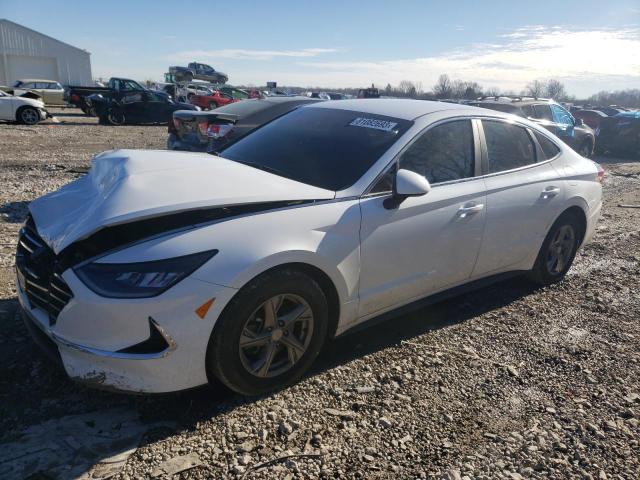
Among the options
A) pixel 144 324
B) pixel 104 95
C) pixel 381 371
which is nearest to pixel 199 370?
pixel 144 324

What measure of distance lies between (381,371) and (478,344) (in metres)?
0.91

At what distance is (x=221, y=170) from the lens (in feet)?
10.7

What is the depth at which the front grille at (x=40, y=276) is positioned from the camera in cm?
243

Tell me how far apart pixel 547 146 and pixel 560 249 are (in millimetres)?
995

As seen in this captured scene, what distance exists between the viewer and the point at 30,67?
4347cm

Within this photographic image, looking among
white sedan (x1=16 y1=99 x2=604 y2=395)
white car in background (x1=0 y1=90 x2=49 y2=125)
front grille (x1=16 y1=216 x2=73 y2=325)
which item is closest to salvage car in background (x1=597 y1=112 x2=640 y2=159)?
white sedan (x1=16 y1=99 x2=604 y2=395)

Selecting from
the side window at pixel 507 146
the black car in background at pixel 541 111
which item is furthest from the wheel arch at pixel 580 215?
→ the black car in background at pixel 541 111

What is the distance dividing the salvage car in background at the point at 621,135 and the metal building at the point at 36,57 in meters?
42.8

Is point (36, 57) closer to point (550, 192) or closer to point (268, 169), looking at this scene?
point (268, 169)

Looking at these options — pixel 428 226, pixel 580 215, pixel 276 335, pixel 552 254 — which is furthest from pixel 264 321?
pixel 580 215

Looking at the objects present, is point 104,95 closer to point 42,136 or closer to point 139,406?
point 42,136

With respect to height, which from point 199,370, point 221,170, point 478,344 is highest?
point 221,170

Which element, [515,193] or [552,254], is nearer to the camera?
[515,193]

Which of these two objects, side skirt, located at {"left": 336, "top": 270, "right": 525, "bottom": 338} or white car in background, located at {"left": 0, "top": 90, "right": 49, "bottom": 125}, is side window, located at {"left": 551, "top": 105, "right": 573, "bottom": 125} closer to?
side skirt, located at {"left": 336, "top": 270, "right": 525, "bottom": 338}
